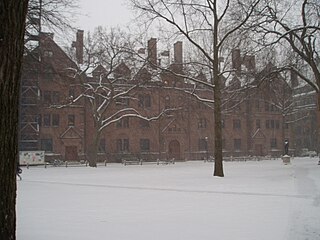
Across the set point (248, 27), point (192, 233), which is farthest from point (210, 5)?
point (192, 233)

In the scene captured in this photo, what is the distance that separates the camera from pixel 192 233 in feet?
26.8

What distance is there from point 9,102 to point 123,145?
53.7 metres

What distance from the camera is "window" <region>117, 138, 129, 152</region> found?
57.1 metres

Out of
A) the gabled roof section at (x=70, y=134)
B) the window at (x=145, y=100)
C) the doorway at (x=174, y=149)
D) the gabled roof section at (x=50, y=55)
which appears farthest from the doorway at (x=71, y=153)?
the gabled roof section at (x=50, y=55)

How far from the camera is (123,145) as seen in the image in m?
57.4

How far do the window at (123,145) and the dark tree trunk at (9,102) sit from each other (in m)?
53.2

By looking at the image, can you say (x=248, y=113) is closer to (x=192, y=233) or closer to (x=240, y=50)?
(x=240, y=50)

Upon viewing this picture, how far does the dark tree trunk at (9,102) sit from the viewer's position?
12.9 ft

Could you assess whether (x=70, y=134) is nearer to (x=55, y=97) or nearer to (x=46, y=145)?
(x=46, y=145)

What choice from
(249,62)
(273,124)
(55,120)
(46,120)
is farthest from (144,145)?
(249,62)

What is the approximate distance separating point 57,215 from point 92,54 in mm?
31188

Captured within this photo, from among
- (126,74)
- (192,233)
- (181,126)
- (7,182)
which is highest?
(126,74)

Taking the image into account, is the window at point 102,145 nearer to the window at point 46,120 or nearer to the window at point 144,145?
the window at point 144,145

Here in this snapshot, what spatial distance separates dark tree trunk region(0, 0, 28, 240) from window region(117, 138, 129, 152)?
53177mm
